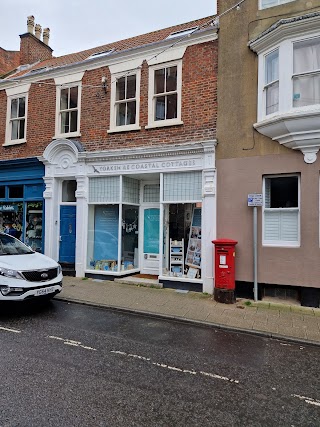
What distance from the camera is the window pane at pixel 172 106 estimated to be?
9695mm

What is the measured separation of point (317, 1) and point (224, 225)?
5849 millimetres

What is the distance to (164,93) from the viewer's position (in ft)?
32.0

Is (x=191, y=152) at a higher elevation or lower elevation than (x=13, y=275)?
higher

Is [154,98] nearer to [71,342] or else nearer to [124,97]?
[124,97]

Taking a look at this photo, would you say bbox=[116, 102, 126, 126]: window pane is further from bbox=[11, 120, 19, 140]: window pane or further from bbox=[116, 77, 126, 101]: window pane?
bbox=[11, 120, 19, 140]: window pane

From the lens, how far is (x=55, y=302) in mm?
7879

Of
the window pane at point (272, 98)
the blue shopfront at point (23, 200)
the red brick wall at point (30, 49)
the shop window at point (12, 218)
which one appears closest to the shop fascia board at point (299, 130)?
the window pane at point (272, 98)

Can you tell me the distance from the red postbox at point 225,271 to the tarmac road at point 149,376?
6.03ft

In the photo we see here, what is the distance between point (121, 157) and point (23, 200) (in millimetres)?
4515

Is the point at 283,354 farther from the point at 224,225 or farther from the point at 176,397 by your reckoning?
the point at 224,225

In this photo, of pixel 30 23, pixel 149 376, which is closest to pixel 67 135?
pixel 30 23

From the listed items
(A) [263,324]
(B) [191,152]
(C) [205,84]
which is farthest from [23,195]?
(A) [263,324]

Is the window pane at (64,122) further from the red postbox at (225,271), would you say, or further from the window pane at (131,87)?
the red postbox at (225,271)

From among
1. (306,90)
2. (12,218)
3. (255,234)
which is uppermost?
(306,90)
